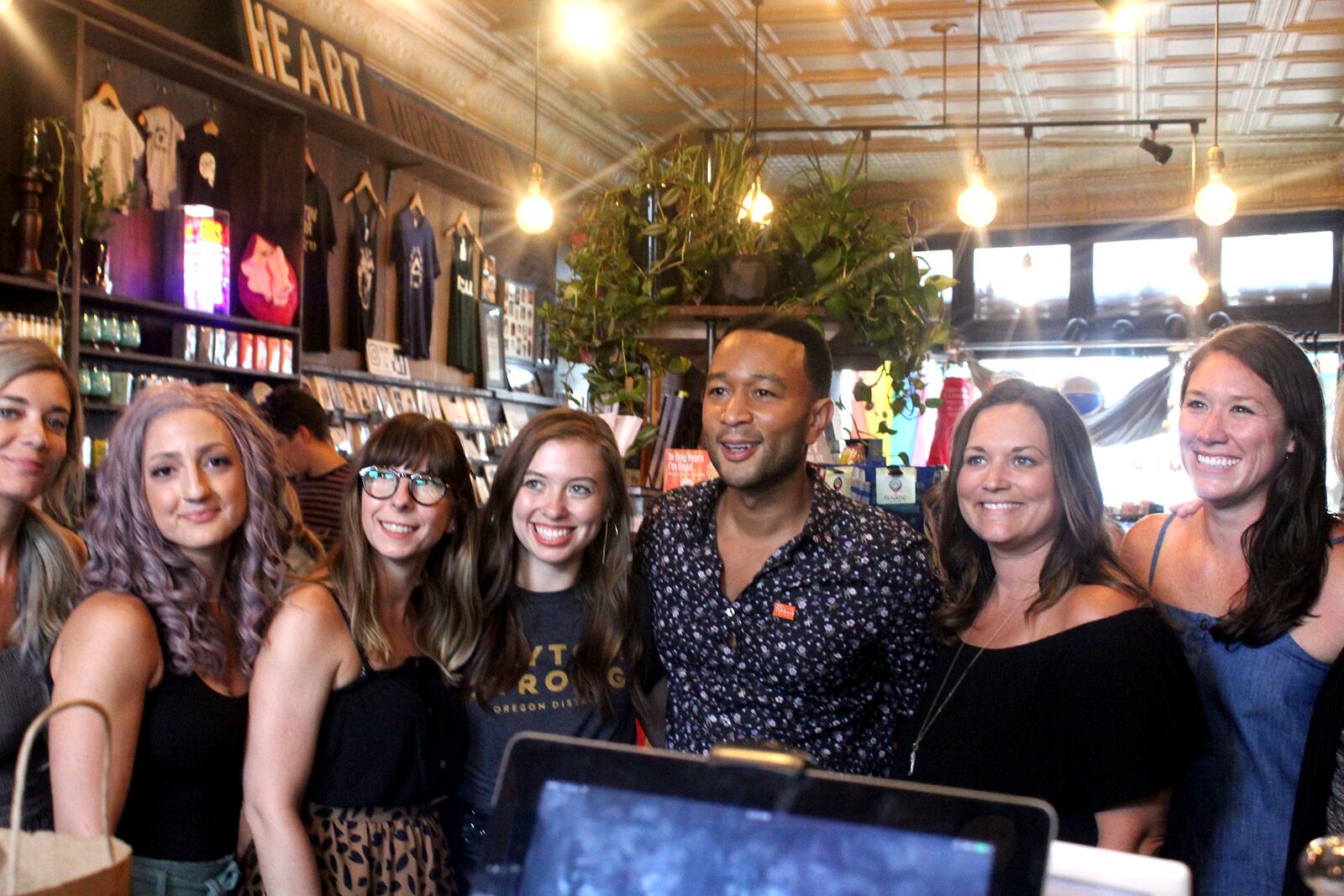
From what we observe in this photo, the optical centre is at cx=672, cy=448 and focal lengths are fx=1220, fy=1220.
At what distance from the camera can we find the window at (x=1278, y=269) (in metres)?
10.2

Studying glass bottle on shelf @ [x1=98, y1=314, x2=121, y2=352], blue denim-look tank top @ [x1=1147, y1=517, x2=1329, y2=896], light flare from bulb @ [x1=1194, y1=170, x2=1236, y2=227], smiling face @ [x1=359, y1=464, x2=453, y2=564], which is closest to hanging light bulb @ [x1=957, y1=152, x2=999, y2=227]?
light flare from bulb @ [x1=1194, y1=170, x2=1236, y2=227]

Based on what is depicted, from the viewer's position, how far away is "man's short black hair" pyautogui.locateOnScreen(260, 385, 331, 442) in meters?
4.89

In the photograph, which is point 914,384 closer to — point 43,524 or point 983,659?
point 983,659

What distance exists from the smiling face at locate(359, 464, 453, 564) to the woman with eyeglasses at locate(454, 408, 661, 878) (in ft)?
0.52

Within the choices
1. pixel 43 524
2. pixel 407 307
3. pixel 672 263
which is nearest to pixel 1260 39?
pixel 407 307

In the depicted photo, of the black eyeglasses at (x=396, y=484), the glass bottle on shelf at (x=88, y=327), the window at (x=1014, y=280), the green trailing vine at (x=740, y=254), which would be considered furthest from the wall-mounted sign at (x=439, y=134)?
the black eyeglasses at (x=396, y=484)

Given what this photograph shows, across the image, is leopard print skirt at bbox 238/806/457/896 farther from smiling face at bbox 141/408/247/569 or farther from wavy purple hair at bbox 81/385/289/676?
smiling face at bbox 141/408/247/569

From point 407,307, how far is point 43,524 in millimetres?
5267

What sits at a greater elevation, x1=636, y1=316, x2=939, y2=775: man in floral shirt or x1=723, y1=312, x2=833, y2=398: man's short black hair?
x1=723, y1=312, x2=833, y2=398: man's short black hair

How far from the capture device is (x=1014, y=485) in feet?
6.37

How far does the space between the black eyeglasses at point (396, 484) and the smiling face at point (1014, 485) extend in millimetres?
914

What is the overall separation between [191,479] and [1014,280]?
1015 cm

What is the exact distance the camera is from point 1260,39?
774 cm

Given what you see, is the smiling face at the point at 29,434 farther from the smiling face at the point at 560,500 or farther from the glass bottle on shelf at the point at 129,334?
the glass bottle on shelf at the point at 129,334
